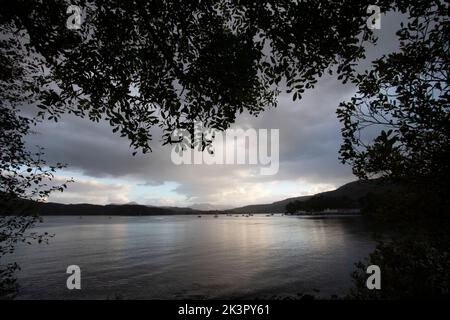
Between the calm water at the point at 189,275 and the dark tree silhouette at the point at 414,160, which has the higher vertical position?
the dark tree silhouette at the point at 414,160

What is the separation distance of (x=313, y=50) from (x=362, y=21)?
41.5 inches

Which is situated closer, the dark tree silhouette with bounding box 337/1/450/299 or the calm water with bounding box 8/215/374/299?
the dark tree silhouette with bounding box 337/1/450/299

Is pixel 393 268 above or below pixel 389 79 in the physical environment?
below

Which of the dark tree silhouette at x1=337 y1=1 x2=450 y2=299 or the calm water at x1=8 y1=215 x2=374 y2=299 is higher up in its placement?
the dark tree silhouette at x1=337 y1=1 x2=450 y2=299

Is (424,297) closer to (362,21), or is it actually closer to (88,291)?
(362,21)

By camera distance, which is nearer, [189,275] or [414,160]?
[414,160]

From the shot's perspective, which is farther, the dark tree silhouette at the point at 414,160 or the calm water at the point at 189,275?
the calm water at the point at 189,275

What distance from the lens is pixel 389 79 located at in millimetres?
7078

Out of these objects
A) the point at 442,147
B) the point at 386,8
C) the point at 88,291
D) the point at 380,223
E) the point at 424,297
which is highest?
the point at 386,8

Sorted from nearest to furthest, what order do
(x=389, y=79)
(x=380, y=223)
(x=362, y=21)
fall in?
(x=362, y=21), (x=389, y=79), (x=380, y=223)

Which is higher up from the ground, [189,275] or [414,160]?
[414,160]

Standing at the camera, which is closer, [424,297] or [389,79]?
[389,79]
